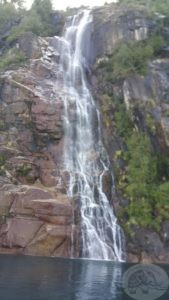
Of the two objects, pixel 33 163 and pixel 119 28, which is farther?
pixel 119 28

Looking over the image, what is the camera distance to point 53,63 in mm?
A: 41500

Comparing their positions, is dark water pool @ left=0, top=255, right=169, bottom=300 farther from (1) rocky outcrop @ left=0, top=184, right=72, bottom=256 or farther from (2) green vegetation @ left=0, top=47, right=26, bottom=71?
(2) green vegetation @ left=0, top=47, right=26, bottom=71

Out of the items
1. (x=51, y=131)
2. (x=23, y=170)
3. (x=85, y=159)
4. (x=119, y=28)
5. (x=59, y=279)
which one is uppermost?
(x=119, y=28)

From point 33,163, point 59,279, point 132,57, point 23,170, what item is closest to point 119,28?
point 132,57

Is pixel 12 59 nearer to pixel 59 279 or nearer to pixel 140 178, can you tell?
pixel 140 178

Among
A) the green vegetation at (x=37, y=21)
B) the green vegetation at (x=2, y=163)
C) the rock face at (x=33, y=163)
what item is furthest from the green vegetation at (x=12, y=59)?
the green vegetation at (x=2, y=163)

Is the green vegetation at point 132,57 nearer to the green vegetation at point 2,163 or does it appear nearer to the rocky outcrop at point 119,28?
the rocky outcrop at point 119,28

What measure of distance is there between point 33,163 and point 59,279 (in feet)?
44.6

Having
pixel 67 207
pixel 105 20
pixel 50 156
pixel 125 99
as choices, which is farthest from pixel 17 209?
pixel 105 20

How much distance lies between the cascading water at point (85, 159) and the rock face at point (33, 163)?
2.90 ft

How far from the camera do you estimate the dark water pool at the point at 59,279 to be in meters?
18.3

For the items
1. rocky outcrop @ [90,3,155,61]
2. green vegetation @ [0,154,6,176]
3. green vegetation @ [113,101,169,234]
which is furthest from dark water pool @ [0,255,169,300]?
rocky outcrop @ [90,3,155,61]

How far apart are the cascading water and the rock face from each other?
883mm

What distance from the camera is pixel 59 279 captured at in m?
21.4
